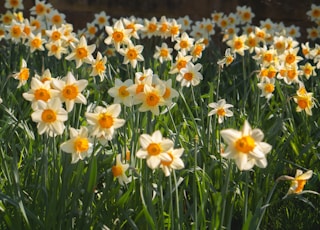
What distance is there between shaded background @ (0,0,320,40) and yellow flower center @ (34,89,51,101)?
4.17 metres

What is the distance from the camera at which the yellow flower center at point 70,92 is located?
1.75m

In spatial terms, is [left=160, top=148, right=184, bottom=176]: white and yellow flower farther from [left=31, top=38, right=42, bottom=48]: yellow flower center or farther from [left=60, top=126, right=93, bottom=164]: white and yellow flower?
[left=31, top=38, right=42, bottom=48]: yellow flower center

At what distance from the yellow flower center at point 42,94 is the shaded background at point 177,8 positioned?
13.7 ft

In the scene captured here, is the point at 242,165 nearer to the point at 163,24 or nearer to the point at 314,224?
the point at 314,224

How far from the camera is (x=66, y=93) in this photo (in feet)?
5.73

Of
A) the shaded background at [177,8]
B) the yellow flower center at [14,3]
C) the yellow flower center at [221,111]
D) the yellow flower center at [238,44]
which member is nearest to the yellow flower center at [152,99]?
the yellow flower center at [221,111]

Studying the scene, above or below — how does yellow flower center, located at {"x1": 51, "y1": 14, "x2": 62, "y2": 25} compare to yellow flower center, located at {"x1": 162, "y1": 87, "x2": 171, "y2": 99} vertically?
above

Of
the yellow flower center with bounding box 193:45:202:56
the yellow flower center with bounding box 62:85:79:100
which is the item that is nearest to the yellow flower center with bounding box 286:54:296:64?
the yellow flower center with bounding box 193:45:202:56

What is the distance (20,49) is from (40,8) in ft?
1.12

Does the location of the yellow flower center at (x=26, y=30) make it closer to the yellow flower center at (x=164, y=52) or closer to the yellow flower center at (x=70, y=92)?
the yellow flower center at (x=164, y=52)

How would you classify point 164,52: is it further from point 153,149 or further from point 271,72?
point 153,149

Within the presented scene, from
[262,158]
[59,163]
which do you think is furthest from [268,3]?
[262,158]

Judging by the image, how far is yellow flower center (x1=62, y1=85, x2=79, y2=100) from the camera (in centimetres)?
175

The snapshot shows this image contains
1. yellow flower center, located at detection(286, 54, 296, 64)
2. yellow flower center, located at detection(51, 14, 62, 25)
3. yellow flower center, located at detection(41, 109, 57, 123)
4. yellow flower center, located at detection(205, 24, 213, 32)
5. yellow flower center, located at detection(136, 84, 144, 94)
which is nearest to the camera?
yellow flower center, located at detection(41, 109, 57, 123)
